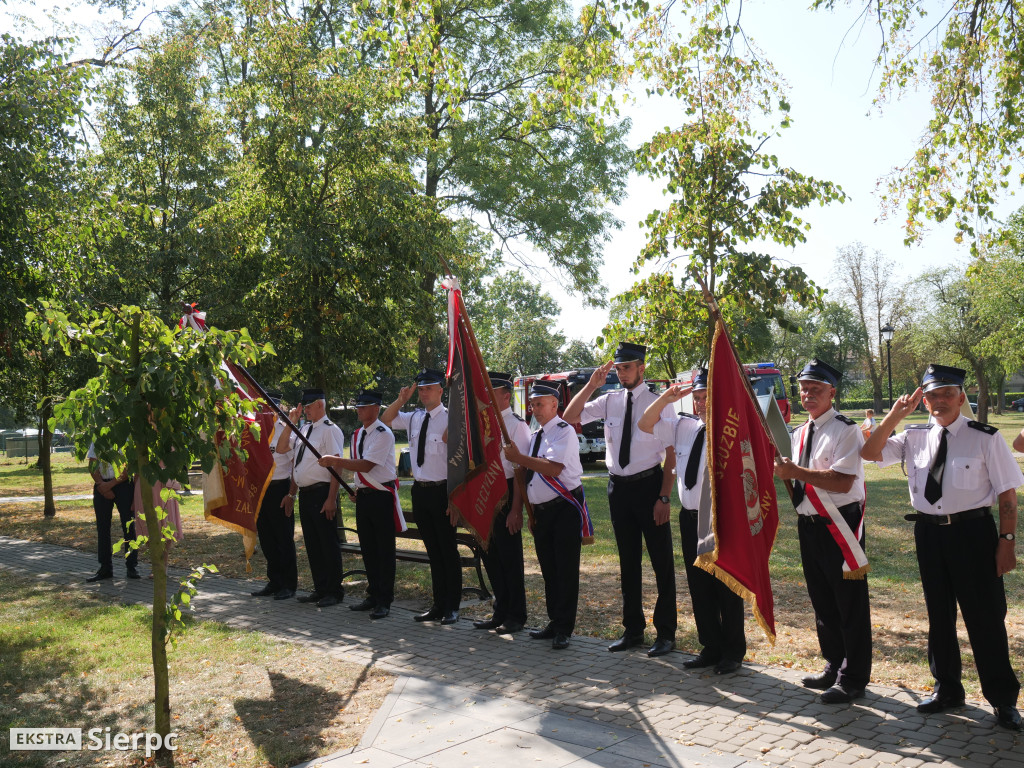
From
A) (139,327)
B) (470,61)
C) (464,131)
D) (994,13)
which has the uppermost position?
(470,61)

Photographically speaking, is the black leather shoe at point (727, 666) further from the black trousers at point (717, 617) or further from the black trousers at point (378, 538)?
the black trousers at point (378, 538)

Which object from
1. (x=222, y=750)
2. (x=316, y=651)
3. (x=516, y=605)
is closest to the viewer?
(x=222, y=750)

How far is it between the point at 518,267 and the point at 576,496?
60.3 ft

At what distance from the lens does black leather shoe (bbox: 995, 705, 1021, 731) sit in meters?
5.05

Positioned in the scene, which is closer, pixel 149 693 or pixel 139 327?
pixel 139 327

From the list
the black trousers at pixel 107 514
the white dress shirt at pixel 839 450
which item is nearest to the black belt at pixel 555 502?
the white dress shirt at pixel 839 450

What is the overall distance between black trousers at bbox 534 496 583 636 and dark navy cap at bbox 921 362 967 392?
314 centimetres

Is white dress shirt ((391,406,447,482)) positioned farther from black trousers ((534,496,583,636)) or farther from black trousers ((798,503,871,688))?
black trousers ((798,503,871,688))

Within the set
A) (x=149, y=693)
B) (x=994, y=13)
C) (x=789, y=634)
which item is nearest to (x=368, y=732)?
(x=149, y=693)

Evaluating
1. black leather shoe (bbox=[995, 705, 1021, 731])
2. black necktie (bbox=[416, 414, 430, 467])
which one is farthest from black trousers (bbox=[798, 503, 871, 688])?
black necktie (bbox=[416, 414, 430, 467])

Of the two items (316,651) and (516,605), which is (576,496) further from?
(316,651)

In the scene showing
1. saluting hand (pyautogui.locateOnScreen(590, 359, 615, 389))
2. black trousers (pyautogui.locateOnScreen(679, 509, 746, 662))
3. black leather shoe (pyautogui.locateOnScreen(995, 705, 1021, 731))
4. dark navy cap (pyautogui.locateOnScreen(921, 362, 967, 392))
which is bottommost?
black leather shoe (pyautogui.locateOnScreen(995, 705, 1021, 731))

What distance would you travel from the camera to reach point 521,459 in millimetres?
7492

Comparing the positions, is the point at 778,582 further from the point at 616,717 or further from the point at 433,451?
the point at 616,717
